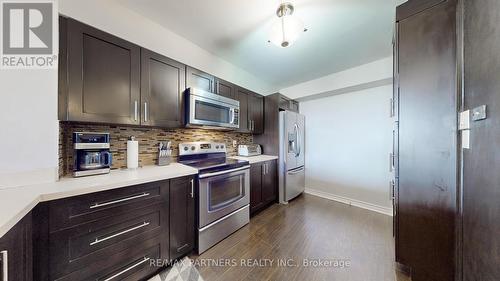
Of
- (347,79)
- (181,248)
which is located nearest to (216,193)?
(181,248)

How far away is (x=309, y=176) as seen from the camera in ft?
12.1

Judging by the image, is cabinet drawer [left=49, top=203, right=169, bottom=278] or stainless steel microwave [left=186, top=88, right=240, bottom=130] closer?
cabinet drawer [left=49, top=203, right=169, bottom=278]

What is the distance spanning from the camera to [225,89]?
245 cm

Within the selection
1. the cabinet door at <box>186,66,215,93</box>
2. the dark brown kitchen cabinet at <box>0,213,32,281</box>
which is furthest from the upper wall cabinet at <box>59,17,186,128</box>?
the dark brown kitchen cabinet at <box>0,213,32,281</box>

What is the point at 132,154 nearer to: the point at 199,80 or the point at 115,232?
the point at 115,232

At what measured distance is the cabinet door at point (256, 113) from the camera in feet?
9.64

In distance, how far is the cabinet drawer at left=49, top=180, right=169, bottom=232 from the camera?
3.15 feet

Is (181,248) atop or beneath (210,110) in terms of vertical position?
beneath

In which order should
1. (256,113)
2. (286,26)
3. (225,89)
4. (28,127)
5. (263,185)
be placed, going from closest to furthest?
1. (28,127)
2. (286,26)
3. (225,89)
4. (263,185)
5. (256,113)

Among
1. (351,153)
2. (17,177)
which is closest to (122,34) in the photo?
(17,177)

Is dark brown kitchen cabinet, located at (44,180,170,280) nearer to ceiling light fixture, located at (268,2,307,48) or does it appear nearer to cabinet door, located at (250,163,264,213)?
cabinet door, located at (250,163,264,213)

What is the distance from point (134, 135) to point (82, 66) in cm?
74

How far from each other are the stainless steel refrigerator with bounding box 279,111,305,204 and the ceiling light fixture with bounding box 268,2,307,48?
5.28ft

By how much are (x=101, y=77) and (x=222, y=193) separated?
1587mm
